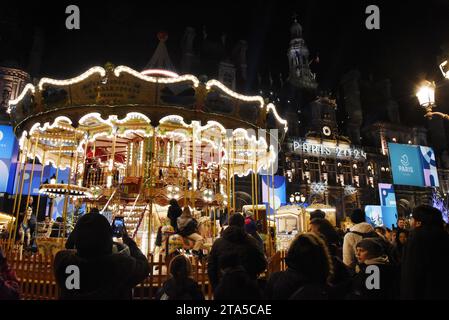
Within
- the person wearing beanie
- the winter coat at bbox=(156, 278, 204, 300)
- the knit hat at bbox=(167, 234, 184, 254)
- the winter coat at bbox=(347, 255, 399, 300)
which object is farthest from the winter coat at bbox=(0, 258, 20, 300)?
the person wearing beanie

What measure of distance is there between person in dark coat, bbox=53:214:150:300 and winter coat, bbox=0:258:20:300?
670mm

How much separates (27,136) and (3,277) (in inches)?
275

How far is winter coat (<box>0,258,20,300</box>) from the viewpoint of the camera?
9.36 feet

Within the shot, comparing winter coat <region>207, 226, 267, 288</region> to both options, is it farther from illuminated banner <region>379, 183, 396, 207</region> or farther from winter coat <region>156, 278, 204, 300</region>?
illuminated banner <region>379, 183, 396, 207</region>

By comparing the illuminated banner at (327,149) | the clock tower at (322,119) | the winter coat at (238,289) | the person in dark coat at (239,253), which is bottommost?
the winter coat at (238,289)

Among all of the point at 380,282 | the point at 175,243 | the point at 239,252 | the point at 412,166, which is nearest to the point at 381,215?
the point at 412,166

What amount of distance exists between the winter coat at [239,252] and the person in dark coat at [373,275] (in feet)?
3.30

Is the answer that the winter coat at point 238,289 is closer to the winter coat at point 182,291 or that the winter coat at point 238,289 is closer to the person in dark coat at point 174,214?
the winter coat at point 182,291

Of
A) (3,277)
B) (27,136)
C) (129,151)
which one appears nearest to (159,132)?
(129,151)

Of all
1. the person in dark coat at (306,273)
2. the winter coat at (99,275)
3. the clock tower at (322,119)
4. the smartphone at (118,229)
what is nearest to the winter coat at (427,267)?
the person in dark coat at (306,273)

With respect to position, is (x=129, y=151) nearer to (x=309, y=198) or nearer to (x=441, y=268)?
(x=441, y=268)

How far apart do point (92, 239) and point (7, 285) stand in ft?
3.84

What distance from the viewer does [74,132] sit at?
11.4 meters

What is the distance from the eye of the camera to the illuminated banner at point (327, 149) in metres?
32.3
